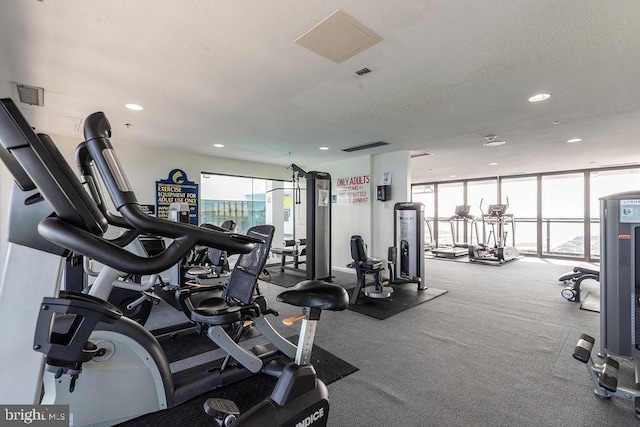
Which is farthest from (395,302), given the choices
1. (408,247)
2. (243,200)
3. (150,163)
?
(150,163)

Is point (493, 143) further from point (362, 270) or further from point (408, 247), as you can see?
point (362, 270)

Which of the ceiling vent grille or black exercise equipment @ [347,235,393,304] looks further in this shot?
the ceiling vent grille

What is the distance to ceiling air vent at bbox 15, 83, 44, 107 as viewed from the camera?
9.08 feet

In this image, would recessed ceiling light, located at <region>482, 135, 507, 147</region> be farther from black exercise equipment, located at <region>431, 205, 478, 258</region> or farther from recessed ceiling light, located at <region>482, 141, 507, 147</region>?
black exercise equipment, located at <region>431, 205, 478, 258</region>

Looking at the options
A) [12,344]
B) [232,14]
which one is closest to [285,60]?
[232,14]

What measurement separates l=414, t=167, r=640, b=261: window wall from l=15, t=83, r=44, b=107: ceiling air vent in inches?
407

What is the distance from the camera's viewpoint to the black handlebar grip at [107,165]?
1.96 feet

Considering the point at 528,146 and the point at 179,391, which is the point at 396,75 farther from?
the point at 528,146

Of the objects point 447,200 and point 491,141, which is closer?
point 491,141

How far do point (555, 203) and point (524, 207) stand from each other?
Answer: 29.8 inches

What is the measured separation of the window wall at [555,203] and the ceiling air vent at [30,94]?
407 inches

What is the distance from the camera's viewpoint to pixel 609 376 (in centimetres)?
203

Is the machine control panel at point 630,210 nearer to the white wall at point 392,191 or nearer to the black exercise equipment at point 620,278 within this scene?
the black exercise equipment at point 620,278

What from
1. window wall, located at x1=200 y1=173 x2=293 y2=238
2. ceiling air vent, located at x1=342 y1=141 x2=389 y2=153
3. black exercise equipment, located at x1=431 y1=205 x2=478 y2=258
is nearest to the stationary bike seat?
ceiling air vent, located at x1=342 y1=141 x2=389 y2=153
